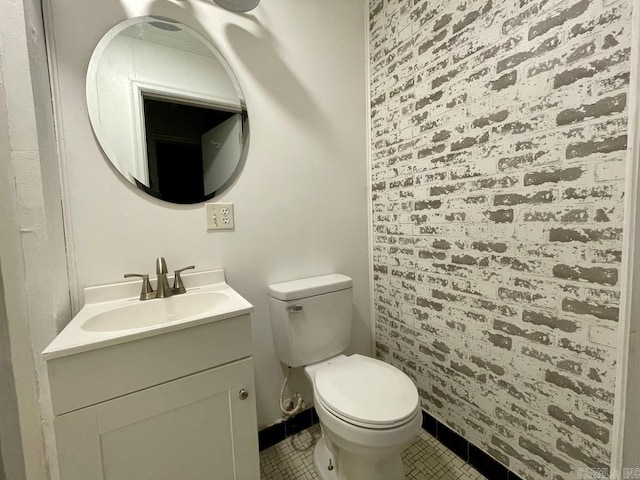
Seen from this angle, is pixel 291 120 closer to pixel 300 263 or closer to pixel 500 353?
pixel 300 263

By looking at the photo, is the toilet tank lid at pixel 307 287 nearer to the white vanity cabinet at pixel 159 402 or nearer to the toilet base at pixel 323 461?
the white vanity cabinet at pixel 159 402

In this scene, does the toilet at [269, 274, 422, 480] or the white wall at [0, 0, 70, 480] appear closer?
the white wall at [0, 0, 70, 480]

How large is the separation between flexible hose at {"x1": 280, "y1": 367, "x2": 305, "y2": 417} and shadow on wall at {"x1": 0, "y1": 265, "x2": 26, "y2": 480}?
3.07 ft

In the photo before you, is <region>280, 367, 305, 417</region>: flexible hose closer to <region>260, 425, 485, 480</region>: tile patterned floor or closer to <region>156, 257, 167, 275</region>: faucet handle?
<region>260, 425, 485, 480</region>: tile patterned floor

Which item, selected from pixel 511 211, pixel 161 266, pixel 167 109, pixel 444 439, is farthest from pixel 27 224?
pixel 444 439

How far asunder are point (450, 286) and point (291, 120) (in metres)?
1.15

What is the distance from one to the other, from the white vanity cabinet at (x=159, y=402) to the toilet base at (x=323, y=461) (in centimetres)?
38

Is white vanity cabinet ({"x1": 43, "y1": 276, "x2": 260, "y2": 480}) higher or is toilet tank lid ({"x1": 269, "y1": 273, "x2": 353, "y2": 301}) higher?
toilet tank lid ({"x1": 269, "y1": 273, "x2": 353, "y2": 301})

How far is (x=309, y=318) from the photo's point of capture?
4.32 ft

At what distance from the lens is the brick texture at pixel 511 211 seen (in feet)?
2.69

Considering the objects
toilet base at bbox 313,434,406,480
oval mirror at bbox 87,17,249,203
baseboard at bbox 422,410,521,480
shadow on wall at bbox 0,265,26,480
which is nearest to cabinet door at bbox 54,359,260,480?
shadow on wall at bbox 0,265,26,480

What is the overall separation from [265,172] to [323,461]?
4.59ft

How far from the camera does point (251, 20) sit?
1277 mm

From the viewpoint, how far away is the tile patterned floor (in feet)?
4.01
